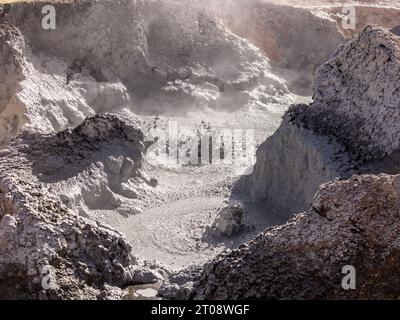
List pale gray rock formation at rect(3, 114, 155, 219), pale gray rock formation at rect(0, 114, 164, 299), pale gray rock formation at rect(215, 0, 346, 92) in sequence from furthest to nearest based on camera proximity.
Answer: pale gray rock formation at rect(215, 0, 346, 92)
pale gray rock formation at rect(3, 114, 155, 219)
pale gray rock formation at rect(0, 114, 164, 299)

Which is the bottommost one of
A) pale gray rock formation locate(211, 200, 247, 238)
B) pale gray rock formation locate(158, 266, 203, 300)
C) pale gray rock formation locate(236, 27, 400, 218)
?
pale gray rock formation locate(211, 200, 247, 238)

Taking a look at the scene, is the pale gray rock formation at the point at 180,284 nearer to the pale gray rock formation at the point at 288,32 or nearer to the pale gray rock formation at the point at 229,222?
the pale gray rock formation at the point at 229,222

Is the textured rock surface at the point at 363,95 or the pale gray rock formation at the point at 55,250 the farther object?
the textured rock surface at the point at 363,95

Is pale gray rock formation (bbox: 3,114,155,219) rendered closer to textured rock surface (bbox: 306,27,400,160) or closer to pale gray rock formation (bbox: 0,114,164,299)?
pale gray rock formation (bbox: 0,114,164,299)

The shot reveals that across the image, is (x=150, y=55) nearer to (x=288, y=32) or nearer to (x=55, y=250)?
(x=288, y=32)

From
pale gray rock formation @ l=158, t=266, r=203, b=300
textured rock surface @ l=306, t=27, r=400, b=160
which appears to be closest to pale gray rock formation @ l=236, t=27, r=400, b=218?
textured rock surface @ l=306, t=27, r=400, b=160

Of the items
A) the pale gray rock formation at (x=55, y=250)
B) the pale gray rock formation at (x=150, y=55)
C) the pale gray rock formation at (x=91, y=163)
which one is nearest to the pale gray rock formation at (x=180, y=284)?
the pale gray rock formation at (x=55, y=250)

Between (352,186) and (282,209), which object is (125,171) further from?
(352,186)

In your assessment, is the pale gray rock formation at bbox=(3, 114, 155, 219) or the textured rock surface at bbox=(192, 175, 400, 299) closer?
the textured rock surface at bbox=(192, 175, 400, 299)
